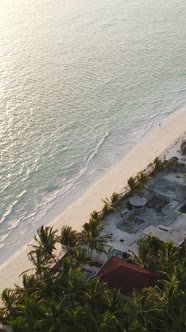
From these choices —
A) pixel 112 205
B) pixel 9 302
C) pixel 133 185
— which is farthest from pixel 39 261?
pixel 133 185

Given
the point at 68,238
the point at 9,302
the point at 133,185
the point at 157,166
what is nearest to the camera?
the point at 9,302

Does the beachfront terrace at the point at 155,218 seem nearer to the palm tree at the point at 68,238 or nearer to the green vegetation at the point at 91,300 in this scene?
the palm tree at the point at 68,238

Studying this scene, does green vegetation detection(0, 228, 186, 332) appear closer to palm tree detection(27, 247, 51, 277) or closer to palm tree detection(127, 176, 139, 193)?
palm tree detection(27, 247, 51, 277)

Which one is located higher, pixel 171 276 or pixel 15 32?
pixel 15 32

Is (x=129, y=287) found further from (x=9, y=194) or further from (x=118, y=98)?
(x=118, y=98)

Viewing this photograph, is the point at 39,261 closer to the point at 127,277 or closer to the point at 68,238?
the point at 68,238

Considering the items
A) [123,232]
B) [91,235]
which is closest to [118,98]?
[123,232]
